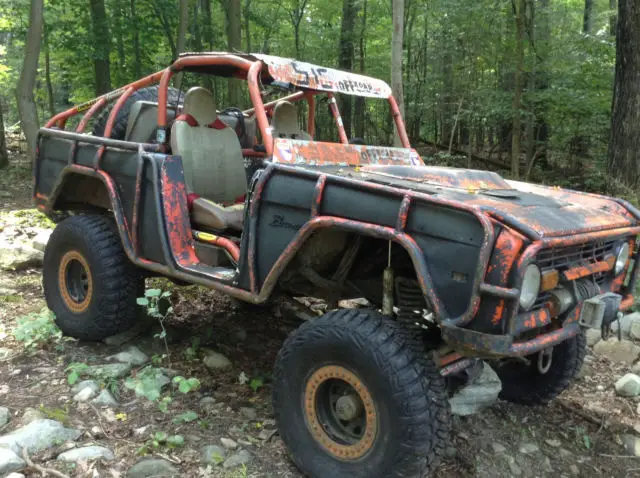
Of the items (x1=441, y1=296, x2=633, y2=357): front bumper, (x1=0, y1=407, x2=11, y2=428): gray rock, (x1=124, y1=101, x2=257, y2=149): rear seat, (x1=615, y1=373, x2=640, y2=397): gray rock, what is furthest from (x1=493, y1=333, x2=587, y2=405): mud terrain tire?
(x1=124, y1=101, x2=257, y2=149): rear seat

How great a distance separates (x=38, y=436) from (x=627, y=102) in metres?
7.29

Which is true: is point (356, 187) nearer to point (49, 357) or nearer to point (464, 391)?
point (464, 391)

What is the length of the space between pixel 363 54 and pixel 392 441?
16140 mm

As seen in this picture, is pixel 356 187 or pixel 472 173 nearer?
pixel 356 187

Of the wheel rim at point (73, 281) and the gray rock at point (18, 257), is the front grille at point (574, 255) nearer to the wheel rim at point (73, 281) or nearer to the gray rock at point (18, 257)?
the wheel rim at point (73, 281)

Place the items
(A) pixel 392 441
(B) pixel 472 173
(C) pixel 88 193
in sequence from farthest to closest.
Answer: (C) pixel 88 193, (B) pixel 472 173, (A) pixel 392 441

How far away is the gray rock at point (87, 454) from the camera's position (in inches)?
107

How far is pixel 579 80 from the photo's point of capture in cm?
1047

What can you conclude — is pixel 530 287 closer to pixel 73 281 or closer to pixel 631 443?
pixel 631 443

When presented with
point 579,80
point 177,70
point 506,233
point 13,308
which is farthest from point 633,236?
point 579,80

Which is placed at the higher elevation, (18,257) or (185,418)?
(18,257)

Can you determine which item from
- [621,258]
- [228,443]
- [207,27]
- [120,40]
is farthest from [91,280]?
[207,27]

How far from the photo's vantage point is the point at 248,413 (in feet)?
11.0

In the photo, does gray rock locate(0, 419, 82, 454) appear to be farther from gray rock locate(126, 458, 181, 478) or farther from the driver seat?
the driver seat
